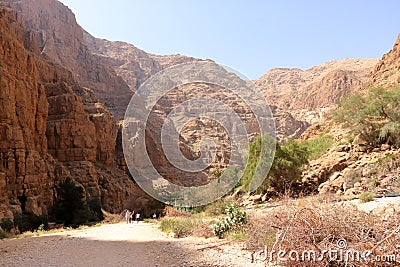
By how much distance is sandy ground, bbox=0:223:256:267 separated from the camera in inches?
231

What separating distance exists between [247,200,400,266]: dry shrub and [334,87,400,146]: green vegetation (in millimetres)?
14311

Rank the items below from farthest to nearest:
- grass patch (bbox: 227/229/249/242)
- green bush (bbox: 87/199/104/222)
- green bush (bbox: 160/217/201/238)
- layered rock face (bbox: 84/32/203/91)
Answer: layered rock face (bbox: 84/32/203/91) < green bush (bbox: 87/199/104/222) < green bush (bbox: 160/217/201/238) < grass patch (bbox: 227/229/249/242)

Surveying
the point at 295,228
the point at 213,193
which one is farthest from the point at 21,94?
the point at 295,228

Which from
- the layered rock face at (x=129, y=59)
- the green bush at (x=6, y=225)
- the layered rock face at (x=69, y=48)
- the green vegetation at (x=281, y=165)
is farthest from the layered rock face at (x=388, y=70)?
the layered rock face at (x=129, y=59)

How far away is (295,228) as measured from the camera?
4.73 meters

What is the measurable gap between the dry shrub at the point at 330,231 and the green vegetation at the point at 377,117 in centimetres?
1431

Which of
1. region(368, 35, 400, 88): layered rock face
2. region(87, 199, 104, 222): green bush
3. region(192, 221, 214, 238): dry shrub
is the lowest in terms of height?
region(87, 199, 104, 222): green bush

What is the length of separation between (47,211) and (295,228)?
2881 centimetres

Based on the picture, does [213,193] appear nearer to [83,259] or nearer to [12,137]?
[83,259]

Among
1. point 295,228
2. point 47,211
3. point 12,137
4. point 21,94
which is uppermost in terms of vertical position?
point 21,94

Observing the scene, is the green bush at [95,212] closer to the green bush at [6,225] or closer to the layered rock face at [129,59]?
the green bush at [6,225]

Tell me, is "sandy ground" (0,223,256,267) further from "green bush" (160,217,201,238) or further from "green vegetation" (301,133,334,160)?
"green vegetation" (301,133,334,160)

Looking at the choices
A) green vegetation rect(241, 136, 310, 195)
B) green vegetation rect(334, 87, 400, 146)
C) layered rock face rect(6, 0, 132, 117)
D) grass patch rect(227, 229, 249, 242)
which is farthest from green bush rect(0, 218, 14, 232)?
layered rock face rect(6, 0, 132, 117)

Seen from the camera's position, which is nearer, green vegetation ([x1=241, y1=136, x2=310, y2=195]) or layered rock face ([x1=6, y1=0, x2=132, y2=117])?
green vegetation ([x1=241, y1=136, x2=310, y2=195])
